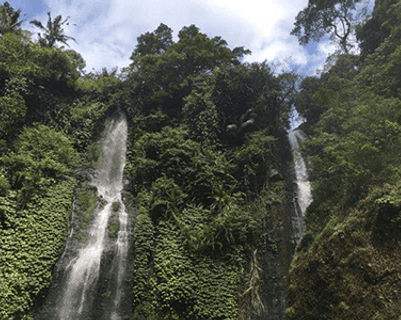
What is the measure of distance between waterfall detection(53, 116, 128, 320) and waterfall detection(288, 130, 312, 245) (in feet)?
23.4

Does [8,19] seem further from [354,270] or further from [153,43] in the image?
[354,270]

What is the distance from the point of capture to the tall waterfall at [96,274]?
9717mm

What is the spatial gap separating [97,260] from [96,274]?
22.5 inches

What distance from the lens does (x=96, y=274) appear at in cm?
1069

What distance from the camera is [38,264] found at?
10.0 metres

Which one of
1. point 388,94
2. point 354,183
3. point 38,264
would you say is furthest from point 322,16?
point 38,264

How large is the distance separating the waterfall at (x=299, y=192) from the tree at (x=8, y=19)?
63.3 feet

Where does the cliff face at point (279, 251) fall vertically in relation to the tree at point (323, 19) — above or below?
below

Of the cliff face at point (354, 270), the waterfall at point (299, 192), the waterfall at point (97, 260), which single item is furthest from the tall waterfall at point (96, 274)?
the waterfall at point (299, 192)

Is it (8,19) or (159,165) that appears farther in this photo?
(8,19)

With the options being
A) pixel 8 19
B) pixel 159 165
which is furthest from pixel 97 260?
pixel 8 19

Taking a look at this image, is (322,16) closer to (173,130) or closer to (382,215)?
(173,130)

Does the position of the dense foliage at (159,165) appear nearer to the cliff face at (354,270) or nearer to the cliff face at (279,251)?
the cliff face at (279,251)

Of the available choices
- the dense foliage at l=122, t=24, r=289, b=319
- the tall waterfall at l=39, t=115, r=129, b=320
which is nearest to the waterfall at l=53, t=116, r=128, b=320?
the tall waterfall at l=39, t=115, r=129, b=320
